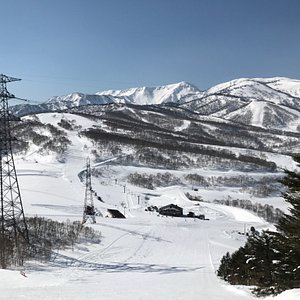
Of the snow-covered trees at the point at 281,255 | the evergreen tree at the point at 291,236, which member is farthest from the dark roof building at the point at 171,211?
the evergreen tree at the point at 291,236

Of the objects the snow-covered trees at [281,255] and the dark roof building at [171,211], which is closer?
the snow-covered trees at [281,255]

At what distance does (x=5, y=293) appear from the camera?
11086mm

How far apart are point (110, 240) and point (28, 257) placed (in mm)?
16314

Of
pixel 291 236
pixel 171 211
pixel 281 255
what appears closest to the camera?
pixel 291 236

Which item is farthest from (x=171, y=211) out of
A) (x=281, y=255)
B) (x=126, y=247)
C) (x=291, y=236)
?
(x=291, y=236)

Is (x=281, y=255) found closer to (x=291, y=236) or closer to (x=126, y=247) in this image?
(x=291, y=236)

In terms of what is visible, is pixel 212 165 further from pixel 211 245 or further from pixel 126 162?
pixel 211 245

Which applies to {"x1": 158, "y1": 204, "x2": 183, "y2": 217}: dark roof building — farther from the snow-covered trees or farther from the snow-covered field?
the snow-covered trees

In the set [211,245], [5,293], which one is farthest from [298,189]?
[211,245]

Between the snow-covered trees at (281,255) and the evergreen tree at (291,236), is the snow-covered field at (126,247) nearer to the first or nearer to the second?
the snow-covered trees at (281,255)

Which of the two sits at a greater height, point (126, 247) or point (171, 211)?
point (126, 247)

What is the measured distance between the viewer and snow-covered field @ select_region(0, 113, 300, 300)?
42.8ft

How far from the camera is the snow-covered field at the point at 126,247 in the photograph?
42.8ft

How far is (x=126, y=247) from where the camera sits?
Answer: 37.8 meters
